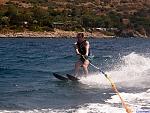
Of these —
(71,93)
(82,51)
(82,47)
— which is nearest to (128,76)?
(82,51)

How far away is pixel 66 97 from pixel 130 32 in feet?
451

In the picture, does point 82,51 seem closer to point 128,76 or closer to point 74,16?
point 128,76

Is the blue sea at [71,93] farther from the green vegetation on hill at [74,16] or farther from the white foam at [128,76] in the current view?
the green vegetation on hill at [74,16]

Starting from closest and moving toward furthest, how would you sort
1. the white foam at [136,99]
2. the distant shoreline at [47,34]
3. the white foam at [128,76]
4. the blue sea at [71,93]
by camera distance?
the blue sea at [71,93]
the white foam at [136,99]
the white foam at [128,76]
the distant shoreline at [47,34]

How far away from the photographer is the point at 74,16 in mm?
151750

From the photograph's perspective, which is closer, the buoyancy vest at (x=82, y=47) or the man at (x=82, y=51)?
the man at (x=82, y=51)

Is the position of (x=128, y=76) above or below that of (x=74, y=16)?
above

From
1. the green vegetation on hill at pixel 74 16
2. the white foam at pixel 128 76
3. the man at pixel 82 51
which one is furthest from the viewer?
the green vegetation on hill at pixel 74 16

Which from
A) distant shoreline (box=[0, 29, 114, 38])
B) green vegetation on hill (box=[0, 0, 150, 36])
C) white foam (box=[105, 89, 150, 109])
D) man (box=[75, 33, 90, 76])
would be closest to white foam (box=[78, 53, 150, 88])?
man (box=[75, 33, 90, 76])

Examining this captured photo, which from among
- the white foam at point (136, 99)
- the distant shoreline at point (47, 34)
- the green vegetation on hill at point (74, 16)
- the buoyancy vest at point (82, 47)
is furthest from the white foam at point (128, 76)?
the green vegetation on hill at point (74, 16)

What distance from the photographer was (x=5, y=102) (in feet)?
42.5

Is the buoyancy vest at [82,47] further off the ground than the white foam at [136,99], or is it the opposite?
the buoyancy vest at [82,47]

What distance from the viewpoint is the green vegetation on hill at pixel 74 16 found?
12809 cm

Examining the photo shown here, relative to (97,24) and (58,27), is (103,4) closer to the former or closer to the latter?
(97,24)
